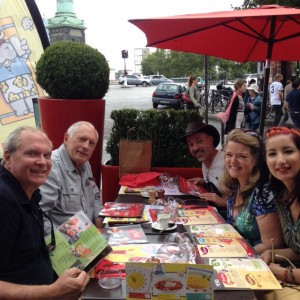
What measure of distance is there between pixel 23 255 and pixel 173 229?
99 centimetres

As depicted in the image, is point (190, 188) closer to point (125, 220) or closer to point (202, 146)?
point (202, 146)

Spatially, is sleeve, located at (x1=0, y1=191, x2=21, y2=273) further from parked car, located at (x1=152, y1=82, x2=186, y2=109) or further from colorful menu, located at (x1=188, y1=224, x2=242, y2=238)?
A: parked car, located at (x1=152, y1=82, x2=186, y2=109)

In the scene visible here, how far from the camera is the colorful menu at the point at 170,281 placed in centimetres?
145

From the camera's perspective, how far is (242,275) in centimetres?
180

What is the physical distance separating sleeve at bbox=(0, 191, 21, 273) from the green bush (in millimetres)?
3109

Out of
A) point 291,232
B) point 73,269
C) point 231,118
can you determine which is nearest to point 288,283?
point 291,232

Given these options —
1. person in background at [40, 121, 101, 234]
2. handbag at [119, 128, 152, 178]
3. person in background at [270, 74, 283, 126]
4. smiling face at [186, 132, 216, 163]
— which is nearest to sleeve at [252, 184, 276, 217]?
person in background at [40, 121, 101, 234]

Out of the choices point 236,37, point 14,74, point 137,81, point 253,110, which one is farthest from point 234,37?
point 137,81

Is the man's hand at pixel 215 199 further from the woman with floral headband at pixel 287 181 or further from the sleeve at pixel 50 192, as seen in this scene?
the sleeve at pixel 50 192

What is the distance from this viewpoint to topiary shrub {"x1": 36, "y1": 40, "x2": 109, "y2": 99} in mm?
4301

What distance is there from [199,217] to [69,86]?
2.45 meters

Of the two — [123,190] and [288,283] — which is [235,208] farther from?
[123,190]

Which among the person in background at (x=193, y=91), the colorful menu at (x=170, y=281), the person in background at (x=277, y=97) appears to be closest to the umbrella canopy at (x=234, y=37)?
the colorful menu at (x=170, y=281)

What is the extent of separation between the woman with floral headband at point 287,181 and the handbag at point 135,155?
5.93 ft
